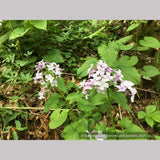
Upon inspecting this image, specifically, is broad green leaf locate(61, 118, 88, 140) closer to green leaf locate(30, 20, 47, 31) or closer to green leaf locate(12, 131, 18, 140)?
green leaf locate(12, 131, 18, 140)

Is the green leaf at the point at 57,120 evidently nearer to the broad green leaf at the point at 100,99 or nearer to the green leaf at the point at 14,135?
the broad green leaf at the point at 100,99

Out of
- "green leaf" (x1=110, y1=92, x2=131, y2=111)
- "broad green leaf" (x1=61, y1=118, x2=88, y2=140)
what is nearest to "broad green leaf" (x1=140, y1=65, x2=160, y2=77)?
"green leaf" (x1=110, y1=92, x2=131, y2=111)

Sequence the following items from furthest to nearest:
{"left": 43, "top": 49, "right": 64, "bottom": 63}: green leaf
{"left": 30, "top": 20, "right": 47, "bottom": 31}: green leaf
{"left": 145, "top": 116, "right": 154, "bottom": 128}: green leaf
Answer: {"left": 43, "top": 49, "right": 64, "bottom": 63}: green leaf → {"left": 30, "top": 20, "right": 47, "bottom": 31}: green leaf → {"left": 145, "top": 116, "right": 154, "bottom": 128}: green leaf

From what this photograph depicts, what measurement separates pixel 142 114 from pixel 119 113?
413 millimetres

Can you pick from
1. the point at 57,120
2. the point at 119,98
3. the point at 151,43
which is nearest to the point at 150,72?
the point at 151,43

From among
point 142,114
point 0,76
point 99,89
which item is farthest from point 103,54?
point 0,76

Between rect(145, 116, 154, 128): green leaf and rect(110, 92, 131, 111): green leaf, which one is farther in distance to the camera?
rect(145, 116, 154, 128): green leaf

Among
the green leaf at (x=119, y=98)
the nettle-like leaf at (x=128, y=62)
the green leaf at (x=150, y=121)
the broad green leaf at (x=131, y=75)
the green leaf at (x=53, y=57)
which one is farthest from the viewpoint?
the green leaf at (x=53, y=57)

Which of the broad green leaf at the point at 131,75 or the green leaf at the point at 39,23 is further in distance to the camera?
the green leaf at the point at 39,23

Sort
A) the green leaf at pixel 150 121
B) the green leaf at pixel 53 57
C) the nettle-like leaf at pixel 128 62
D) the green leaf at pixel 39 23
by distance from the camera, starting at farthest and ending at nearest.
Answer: the green leaf at pixel 53 57
the green leaf at pixel 39 23
the nettle-like leaf at pixel 128 62
the green leaf at pixel 150 121

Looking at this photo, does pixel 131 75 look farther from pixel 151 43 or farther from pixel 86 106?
pixel 86 106

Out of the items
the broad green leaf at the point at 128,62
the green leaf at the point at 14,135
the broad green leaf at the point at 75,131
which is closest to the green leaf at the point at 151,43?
the broad green leaf at the point at 128,62

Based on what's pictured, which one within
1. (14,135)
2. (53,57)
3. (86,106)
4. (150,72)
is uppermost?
(53,57)

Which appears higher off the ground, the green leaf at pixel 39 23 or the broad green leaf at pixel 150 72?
the green leaf at pixel 39 23
